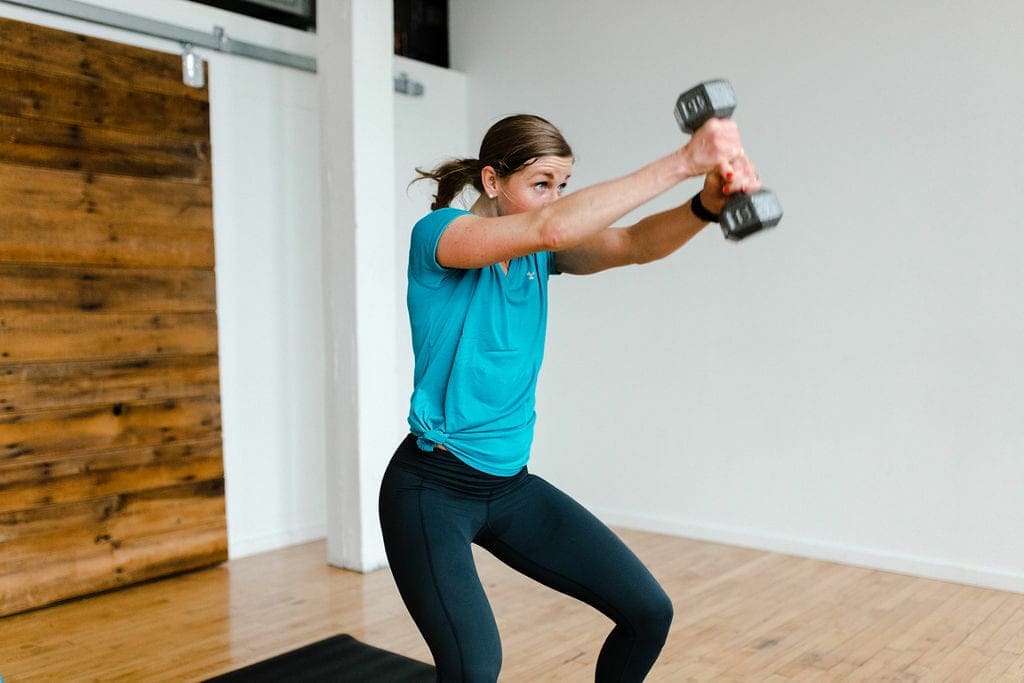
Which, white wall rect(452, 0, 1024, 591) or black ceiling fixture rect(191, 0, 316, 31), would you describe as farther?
black ceiling fixture rect(191, 0, 316, 31)

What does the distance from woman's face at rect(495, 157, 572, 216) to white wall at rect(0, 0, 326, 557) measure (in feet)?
7.78

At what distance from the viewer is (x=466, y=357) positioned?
1.76m

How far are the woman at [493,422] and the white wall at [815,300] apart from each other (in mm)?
2145

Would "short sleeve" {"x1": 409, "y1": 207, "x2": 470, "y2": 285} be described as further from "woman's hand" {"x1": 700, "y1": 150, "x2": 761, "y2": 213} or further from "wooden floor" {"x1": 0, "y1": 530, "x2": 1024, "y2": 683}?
"wooden floor" {"x1": 0, "y1": 530, "x2": 1024, "y2": 683}

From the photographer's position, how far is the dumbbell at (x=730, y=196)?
5.19 ft

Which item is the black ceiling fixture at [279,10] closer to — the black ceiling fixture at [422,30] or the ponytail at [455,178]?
the black ceiling fixture at [422,30]

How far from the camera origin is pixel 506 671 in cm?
284

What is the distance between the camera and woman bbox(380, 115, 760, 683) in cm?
164

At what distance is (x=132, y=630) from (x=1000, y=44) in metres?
3.63

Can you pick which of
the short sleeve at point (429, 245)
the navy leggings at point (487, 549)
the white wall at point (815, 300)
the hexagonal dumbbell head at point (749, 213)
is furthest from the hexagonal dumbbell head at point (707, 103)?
the white wall at point (815, 300)

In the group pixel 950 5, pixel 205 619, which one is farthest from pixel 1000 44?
pixel 205 619

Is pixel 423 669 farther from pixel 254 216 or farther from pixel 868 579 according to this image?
pixel 254 216

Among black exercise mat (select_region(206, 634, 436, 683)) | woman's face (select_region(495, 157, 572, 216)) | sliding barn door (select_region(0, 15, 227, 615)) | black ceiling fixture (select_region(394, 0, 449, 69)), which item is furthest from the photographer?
black ceiling fixture (select_region(394, 0, 449, 69))

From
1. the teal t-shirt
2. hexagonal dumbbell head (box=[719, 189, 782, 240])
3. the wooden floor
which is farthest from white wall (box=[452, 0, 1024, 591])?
the teal t-shirt
